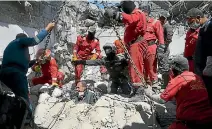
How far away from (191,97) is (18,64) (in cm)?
305

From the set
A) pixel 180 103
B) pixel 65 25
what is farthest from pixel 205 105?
pixel 65 25

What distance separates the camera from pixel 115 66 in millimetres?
6695

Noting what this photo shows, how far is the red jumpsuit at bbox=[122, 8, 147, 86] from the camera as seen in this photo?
5855 millimetres

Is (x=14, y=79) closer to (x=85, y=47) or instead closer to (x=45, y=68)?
(x=45, y=68)

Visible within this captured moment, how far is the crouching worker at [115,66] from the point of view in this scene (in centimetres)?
667

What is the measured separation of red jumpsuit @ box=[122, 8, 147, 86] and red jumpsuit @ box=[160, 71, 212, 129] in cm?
171

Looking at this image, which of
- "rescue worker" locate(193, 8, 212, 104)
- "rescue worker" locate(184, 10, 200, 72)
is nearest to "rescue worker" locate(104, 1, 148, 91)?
"rescue worker" locate(184, 10, 200, 72)

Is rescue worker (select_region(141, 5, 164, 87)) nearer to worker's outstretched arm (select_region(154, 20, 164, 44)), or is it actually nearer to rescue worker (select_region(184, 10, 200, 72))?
worker's outstretched arm (select_region(154, 20, 164, 44))

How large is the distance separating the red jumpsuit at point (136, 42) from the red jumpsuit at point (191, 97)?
1.71 m

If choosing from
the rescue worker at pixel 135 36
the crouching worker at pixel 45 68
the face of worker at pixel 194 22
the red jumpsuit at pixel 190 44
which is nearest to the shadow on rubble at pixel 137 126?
the rescue worker at pixel 135 36

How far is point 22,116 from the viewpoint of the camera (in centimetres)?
483

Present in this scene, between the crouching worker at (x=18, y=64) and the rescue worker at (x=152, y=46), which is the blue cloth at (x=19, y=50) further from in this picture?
the rescue worker at (x=152, y=46)

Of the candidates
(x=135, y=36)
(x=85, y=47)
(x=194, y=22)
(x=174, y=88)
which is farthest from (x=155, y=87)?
(x=85, y=47)

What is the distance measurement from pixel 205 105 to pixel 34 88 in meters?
4.25
